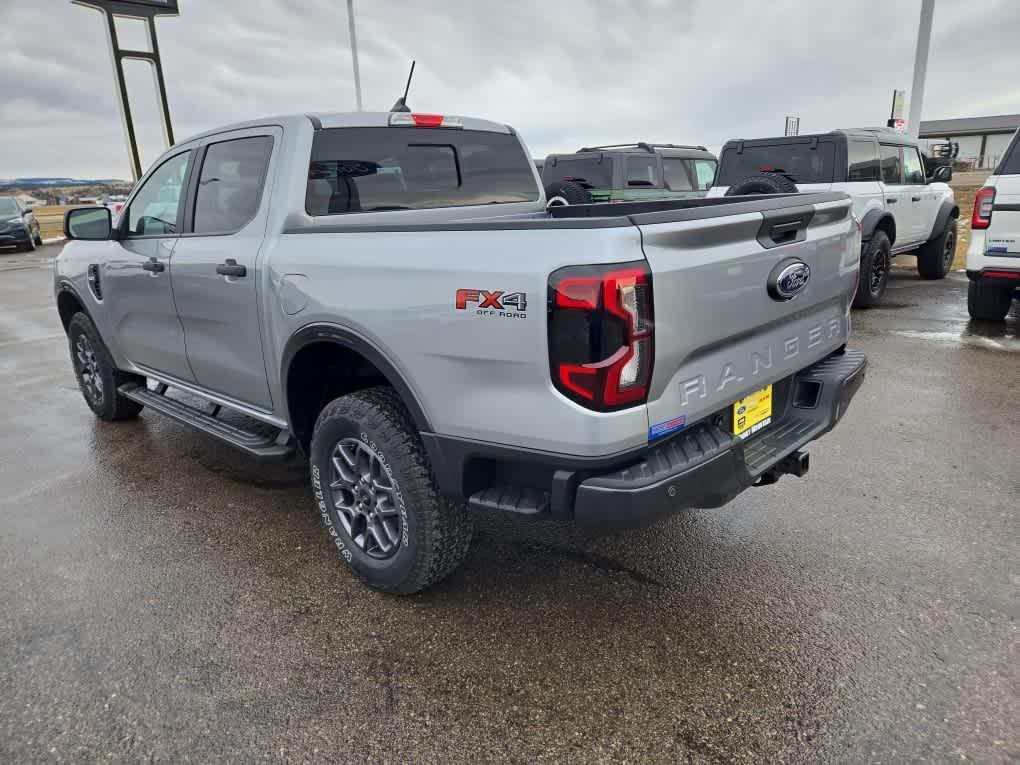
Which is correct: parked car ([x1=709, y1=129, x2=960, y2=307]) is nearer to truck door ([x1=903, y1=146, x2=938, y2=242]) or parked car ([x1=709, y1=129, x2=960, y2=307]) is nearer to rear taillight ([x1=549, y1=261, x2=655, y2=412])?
truck door ([x1=903, y1=146, x2=938, y2=242])

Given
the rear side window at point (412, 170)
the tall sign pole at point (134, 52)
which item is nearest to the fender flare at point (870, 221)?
the rear side window at point (412, 170)

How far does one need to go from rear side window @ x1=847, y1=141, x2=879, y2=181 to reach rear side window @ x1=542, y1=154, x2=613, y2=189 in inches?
148

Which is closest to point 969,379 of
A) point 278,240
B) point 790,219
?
point 790,219

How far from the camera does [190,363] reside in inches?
153

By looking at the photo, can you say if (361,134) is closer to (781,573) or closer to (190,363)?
(190,363)

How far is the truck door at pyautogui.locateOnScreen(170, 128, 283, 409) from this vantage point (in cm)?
322

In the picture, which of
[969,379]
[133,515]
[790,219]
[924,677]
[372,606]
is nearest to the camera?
[924,677]

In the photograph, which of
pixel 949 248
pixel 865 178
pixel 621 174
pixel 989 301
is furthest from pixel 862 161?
pixel 621 174

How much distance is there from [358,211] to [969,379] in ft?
16.2

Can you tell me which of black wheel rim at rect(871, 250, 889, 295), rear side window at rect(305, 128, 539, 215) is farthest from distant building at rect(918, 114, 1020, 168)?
rear side window at rect(305, 128, 539, 215)

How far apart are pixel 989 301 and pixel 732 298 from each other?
257 inches

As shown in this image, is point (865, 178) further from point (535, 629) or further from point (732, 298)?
point (535, 629)

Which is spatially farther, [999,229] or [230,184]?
[999,229]

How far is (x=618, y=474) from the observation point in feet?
7.07
